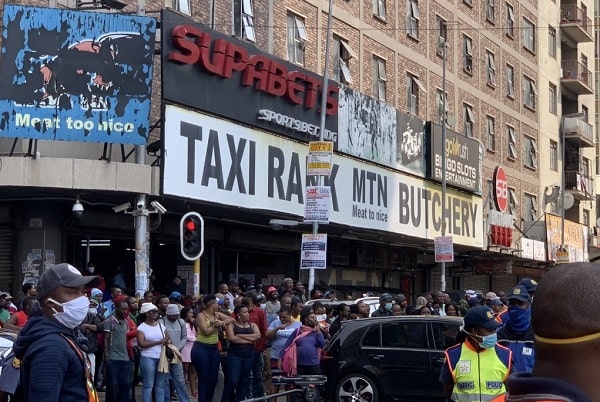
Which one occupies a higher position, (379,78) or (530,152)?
(379,78)

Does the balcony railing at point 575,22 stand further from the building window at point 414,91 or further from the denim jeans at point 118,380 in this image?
the denim jeans at point 118,380

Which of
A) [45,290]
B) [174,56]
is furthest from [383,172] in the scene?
[45,290]

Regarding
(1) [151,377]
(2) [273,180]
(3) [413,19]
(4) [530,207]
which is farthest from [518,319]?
(4) [530,207]

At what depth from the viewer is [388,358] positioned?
57.2ft

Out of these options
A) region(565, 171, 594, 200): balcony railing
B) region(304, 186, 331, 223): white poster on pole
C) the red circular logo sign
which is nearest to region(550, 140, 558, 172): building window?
region(565, 171, 594, 200): balcony railing

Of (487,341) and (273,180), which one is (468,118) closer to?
(273,180)

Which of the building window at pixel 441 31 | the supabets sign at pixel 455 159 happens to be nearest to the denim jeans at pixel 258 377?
the supabets sign at pixel 455 159

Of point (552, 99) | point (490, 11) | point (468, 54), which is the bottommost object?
point (468, 54)

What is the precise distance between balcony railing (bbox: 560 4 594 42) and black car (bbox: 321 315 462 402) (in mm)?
41442

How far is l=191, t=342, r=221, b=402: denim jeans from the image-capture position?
16750 millimetres

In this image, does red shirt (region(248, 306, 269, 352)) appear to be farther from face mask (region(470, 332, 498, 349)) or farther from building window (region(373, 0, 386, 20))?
building window (region(373, 0, 386, 20))

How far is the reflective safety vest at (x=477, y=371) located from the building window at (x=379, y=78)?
90.9 feet

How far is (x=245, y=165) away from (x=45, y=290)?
19.8m

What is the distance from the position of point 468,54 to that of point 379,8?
8.57 metres
